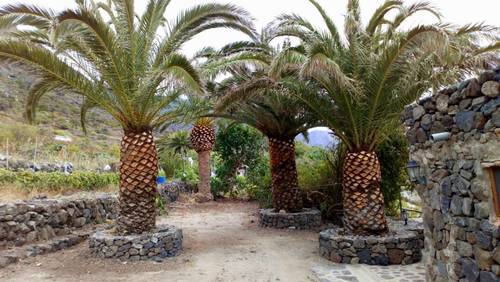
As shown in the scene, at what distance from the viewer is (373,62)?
8211 mm

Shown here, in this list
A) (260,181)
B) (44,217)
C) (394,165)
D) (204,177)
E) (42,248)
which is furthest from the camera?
(204,177)

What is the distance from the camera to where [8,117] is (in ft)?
100

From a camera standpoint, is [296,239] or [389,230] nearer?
[389,230]

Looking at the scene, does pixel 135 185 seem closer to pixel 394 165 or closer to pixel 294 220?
pixel 294 220

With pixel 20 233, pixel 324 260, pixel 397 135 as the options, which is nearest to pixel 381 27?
pixel 397 135

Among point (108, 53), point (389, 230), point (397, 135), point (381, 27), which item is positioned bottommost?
point (389, 230)

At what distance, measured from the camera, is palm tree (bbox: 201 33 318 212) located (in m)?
8.95

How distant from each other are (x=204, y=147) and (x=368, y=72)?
435 inches

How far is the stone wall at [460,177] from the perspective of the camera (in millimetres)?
4145

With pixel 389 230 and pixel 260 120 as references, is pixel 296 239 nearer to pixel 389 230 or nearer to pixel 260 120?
pixel 389 230

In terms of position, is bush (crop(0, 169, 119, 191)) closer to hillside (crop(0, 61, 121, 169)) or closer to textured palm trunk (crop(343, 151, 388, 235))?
hillside (crop(0, 61, 121, 169))

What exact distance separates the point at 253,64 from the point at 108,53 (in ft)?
11.3

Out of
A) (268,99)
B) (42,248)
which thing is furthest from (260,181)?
(42,248)

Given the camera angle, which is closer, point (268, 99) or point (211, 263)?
point (211, 263)
